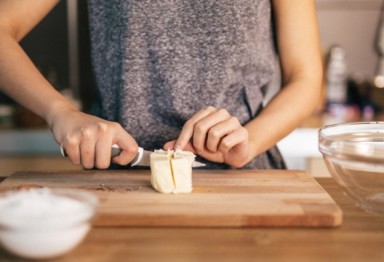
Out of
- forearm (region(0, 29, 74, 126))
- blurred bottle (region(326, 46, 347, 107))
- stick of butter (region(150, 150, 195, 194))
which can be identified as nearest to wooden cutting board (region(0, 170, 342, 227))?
stick of butter (region(150, 150, 195, 194))

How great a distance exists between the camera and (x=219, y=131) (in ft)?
3.70

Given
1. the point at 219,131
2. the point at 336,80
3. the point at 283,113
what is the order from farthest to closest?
the point at 336,80, the point at 283,113, the point at 219,131

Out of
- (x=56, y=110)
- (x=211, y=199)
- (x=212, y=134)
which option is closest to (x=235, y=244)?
(x=211, y=199)

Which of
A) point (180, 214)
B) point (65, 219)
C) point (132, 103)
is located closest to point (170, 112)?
point (132, 103)

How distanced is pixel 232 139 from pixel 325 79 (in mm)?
1544

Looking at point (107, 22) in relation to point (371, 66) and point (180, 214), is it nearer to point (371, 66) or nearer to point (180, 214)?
point (180, 214)

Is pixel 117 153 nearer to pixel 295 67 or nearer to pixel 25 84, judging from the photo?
pixel 25 84

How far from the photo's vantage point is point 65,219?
0.75 m

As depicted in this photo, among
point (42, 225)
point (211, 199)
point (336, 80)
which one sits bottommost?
point (336, 80)

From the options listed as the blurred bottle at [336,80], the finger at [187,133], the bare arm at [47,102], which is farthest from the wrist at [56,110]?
the blurred bottle at [336,80]

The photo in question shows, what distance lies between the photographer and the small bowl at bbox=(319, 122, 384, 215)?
95 cm

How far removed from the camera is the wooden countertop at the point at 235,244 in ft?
2.64

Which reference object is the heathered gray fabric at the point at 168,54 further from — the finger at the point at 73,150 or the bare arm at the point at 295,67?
the finger at the point at 73,150

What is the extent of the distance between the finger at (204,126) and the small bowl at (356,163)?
0.58 feet
